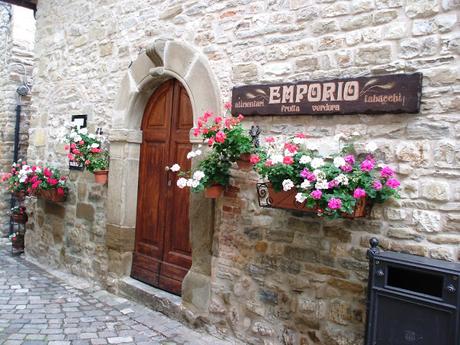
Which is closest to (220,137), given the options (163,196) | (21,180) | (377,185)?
(377,185)

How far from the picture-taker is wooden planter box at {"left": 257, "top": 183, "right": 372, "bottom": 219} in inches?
102

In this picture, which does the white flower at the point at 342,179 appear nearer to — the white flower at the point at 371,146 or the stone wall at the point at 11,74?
the white flower at the point at 371,146

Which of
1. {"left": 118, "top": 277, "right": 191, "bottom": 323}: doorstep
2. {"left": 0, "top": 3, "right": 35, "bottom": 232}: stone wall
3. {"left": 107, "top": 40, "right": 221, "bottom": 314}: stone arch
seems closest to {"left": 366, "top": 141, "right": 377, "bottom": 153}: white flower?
{"left": 107, "top": 40, "right": 221, "bottom": 314}: stone arch

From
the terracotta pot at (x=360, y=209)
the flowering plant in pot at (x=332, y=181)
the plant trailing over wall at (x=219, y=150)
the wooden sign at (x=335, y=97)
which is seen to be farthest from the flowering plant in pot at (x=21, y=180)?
the terracotta pot at (x=360, y=209)

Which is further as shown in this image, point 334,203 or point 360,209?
point 360,209

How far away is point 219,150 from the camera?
10.7 feet

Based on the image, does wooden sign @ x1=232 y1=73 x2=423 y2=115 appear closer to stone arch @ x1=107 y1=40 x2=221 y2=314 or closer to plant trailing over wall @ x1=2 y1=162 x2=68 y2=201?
stone arch @ x1=107 y1=40 x2=221 y2=314

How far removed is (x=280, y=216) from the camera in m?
3.29

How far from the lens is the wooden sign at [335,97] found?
8.68 ft

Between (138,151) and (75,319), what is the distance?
1861 millimetres

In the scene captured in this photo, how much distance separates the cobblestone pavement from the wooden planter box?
1402 millimetres

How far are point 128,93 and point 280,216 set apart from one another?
2.40m

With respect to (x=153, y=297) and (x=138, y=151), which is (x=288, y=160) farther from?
(x=138, y=151)

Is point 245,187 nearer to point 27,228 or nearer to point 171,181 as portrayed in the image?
point 171,181
